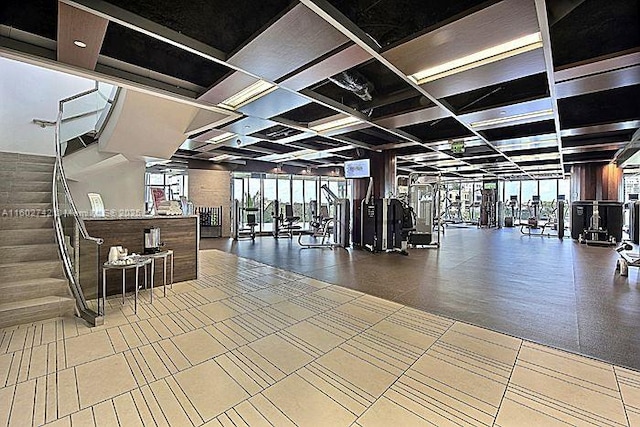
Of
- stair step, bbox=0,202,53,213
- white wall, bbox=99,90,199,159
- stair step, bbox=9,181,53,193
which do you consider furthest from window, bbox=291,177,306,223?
stair step, bbox=0,202,53,213

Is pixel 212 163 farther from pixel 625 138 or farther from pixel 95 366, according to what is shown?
pixel 625 138

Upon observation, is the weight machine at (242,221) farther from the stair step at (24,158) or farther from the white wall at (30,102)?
the stair step at (24,158)

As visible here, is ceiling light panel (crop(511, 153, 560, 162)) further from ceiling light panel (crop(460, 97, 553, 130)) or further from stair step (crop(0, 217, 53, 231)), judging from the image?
stair step (crop(0, 217, 53, 231))

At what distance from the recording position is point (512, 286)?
5195mm

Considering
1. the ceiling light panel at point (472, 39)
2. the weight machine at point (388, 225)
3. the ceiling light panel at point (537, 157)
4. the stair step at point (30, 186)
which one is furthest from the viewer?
the ceiling light panel at point (537, 157)

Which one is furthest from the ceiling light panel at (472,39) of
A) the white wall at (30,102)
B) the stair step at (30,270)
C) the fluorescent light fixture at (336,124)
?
the white wall at (30,102)

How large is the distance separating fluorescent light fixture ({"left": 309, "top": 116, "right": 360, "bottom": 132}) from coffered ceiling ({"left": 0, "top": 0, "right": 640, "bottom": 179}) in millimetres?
98

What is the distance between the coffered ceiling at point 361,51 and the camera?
3021 mm

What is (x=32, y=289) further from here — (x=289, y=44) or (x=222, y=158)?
A: (x=222, y=158)

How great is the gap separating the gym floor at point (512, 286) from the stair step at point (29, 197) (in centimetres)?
411

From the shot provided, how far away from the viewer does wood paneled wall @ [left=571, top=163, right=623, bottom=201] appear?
1163cm

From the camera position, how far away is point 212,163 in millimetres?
12586

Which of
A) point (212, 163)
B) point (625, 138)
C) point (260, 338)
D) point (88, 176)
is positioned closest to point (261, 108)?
point (260, 338)

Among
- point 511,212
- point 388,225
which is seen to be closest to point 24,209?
point 388,225
